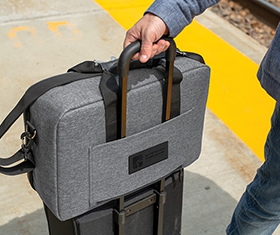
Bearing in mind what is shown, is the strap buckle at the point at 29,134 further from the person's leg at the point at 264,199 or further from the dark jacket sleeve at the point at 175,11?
the person's leg at the point at 264,199

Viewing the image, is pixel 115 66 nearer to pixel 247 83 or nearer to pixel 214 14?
pixel 247 83

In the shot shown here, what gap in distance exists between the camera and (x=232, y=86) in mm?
3555

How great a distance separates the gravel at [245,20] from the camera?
4.73 meters

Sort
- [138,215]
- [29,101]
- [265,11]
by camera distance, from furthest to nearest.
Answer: [265,11] < [138,215] < [29,101]

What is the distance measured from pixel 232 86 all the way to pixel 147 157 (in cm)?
212

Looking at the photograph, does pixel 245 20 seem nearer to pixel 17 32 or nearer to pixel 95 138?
pixel 17 32

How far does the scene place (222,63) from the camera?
385cm

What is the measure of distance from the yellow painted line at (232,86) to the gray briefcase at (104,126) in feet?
4.84

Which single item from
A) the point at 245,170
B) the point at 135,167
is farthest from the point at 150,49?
the point at 245,170

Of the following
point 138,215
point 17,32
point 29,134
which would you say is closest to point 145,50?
point 29,134

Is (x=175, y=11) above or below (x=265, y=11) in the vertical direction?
above

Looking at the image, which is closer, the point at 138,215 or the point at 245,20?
the point at 138,215

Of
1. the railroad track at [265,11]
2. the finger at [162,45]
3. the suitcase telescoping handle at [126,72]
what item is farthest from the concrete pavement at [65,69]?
the finger at [162,45]

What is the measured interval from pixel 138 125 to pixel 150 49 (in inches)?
9.5
